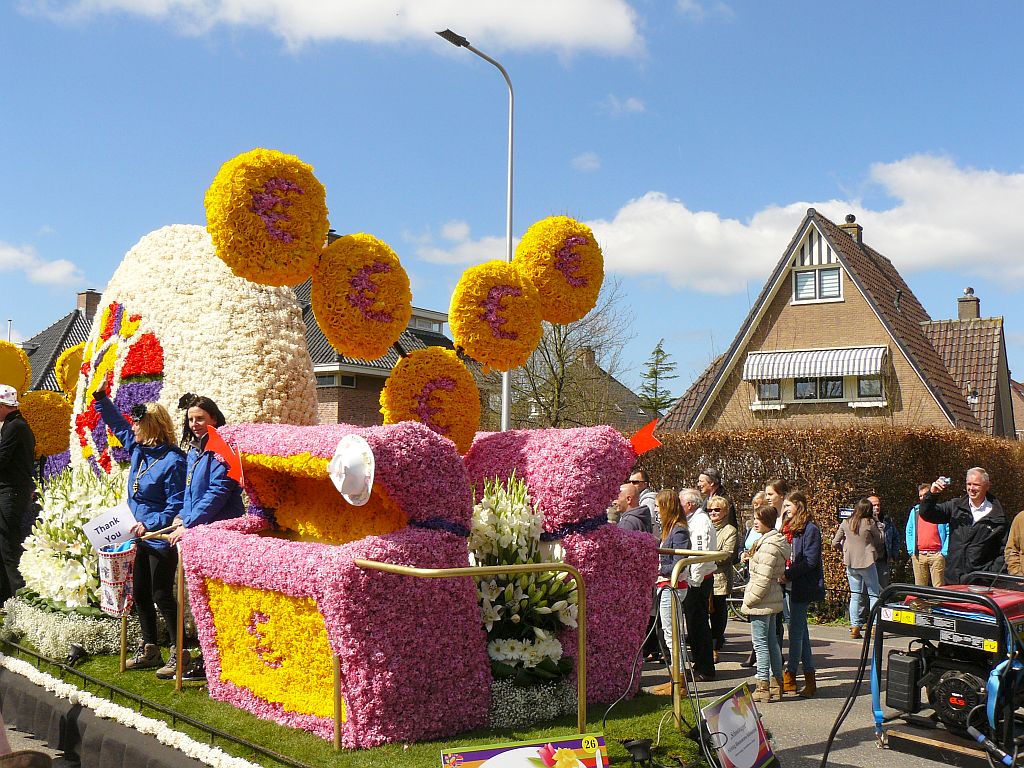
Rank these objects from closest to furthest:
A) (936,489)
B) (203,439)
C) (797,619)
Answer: (203,439) < (797,619) < (936,489)

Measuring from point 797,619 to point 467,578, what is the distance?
11.7 feet

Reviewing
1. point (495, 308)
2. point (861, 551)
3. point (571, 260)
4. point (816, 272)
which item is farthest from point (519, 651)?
point (816, 272)

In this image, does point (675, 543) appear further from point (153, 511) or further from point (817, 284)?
point (817, 284)

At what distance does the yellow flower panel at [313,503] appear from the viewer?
5.85 m

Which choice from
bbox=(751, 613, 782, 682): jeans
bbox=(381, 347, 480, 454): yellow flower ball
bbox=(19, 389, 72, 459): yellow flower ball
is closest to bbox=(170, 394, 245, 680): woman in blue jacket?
bbox=(381, 347, 480, 454): yellow flower ball

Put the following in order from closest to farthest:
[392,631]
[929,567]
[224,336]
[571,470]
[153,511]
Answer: [392,631], [571,470], [153,511], [224,336], [929,567]

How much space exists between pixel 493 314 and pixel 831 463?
312 inches

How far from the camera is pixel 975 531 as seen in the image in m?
8.42

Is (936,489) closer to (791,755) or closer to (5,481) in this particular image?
(791,755)

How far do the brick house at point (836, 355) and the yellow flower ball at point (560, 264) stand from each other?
615 inches

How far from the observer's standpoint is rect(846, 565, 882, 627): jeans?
35.4 feet

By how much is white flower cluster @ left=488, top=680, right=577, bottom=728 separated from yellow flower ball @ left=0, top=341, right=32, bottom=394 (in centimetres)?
→ 1037

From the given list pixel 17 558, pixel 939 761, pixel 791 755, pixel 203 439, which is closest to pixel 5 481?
pixel 17 558

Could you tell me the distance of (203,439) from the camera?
6.78 metres
